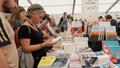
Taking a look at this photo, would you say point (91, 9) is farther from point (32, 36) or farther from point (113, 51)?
point (32, 36)

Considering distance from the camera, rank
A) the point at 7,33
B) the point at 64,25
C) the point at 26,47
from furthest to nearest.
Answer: the point at 64,25 → the point at 26,47 → the point at 7,33

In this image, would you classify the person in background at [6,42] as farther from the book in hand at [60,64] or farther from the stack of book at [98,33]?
the stack of book at [98,33]

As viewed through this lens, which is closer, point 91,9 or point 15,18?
point 15,18

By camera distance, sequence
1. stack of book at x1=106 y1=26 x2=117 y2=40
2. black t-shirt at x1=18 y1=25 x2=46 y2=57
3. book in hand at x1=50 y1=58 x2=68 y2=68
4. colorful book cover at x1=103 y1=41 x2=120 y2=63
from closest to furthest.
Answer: book in hand at x1=50 y1=58 x2=68 y2=68 → black t-shirt at x1=18 y1=25 x2=46 y2=57 → colorful book cover at x1=103 y1=41 x2=120 y2=63 → stack of book at x1=106 y1=26 x2=117 y2=40

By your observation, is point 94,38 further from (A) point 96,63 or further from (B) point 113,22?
(B) point 113,22

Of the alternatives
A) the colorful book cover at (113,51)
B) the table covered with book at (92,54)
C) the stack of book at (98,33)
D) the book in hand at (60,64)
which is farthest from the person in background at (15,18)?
the colorful book cover at (113,51)

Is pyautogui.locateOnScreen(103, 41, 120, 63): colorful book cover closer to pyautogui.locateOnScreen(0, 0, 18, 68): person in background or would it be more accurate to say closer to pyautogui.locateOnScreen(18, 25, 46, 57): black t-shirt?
pyautogui.locateOnScreen(18, 25, 46, 57): black t-shirt

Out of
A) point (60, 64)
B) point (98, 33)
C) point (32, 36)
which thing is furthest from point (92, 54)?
point (32, 36)

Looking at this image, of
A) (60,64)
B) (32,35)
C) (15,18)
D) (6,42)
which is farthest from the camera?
(15,18)

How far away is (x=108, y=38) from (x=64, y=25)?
3.13m

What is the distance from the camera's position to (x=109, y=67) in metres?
1.24

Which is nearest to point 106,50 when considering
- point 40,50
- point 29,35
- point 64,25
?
point 40,50

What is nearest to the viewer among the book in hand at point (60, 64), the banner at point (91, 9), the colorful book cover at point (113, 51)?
the book in hand at point (60, 64)

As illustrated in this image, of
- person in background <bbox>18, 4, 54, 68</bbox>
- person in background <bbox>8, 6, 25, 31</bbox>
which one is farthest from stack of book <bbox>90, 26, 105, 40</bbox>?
person in background <bbox>8, 6, 25, 31</bbox>
